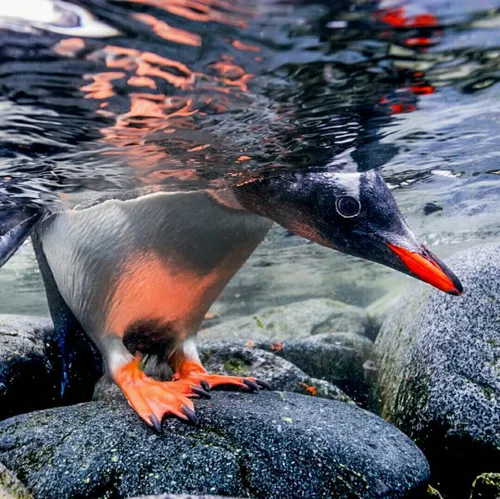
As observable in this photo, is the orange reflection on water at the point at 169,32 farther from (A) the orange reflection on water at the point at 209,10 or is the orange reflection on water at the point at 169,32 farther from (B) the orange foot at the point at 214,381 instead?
(B) the orange foot at the point at 214,381

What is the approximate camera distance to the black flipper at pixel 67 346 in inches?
174

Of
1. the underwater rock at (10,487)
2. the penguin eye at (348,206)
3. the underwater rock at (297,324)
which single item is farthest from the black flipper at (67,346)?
the underwater rock at (297,324)

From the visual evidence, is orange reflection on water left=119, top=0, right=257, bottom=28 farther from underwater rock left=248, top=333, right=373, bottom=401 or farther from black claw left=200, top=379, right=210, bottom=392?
underwater rock left=248, top=333, right=373, bottom=401

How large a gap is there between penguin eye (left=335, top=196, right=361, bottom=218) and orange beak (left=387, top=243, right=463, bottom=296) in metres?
0.33

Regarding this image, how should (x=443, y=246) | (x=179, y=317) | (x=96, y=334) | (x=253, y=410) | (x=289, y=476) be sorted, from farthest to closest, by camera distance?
(x=443, y=246) → (x=179, y=317) → (x=96, y=334) → (x=253, y=410) → (x=289, y=476)

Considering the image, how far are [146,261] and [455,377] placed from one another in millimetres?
2655

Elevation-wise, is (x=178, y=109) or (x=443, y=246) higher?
(x=178, y=109)

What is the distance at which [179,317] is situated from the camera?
403 centimetres

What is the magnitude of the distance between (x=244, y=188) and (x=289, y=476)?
2275mm

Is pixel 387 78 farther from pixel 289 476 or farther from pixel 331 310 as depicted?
pixel 331 310

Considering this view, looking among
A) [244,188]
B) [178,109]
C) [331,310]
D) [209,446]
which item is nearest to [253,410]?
[209,446]

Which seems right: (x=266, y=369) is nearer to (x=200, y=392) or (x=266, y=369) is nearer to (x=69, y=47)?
(x=200, y=392)

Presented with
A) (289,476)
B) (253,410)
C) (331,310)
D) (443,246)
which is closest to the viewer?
(289,476)

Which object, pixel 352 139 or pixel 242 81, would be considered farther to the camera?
pixel 352 139
